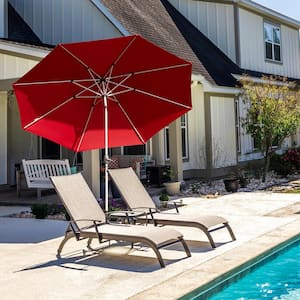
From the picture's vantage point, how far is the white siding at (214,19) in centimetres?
2016

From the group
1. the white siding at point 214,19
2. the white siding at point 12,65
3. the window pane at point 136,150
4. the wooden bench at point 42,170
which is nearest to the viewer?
the wooden bench at point 42,170

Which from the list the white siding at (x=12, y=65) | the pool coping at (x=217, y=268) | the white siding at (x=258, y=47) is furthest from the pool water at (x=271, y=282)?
the white siding at (x=258, y=47)

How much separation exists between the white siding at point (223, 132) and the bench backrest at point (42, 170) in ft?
21.8

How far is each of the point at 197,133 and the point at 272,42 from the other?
8.53m

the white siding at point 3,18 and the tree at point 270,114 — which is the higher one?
the white siding at point 3,18

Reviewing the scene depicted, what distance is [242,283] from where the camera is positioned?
18.8ft

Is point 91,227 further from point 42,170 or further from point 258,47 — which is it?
point 258,47

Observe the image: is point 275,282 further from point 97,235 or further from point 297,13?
point 297,13

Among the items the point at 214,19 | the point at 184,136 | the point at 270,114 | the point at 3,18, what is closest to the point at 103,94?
the point at 270,114

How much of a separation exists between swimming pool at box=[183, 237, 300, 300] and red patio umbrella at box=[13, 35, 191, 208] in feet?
8.94

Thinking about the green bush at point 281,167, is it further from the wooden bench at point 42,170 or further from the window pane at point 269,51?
the wooden bench at point 42,170

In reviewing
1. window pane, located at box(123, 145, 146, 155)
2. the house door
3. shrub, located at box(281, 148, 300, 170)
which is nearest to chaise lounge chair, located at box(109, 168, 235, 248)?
the house door

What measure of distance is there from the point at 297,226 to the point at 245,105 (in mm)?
11310

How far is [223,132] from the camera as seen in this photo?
17047 millimetres
